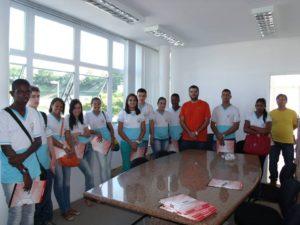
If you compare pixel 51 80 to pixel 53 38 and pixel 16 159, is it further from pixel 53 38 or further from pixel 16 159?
pixel 16 159

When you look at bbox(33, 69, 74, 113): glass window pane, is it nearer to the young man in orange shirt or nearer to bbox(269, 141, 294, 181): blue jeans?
the young man in orange shirt

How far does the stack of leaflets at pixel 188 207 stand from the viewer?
157 centimetres

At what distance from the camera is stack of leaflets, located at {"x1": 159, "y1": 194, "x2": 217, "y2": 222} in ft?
5.17

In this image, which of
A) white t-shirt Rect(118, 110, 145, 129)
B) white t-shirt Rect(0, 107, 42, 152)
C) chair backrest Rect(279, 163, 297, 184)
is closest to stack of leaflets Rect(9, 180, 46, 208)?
white t-shirt Rect(0, 107, 42, 152)

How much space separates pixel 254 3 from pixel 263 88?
2601 mm

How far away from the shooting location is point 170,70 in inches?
270

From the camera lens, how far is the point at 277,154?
15.0 ft

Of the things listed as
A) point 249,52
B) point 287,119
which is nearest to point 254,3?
point 287,119

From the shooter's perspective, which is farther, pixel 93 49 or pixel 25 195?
pixel 93 49

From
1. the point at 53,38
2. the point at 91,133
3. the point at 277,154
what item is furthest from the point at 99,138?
the point at 277,154

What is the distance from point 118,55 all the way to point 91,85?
105cm

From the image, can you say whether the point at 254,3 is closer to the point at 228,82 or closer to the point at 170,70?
the point at 228,82

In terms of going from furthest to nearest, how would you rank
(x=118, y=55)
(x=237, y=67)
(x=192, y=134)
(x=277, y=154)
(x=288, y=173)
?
(x=237, y=67) < (x=118, y=55) < (x=277, y=154) < (x=192, y=134) < (x=288, y=173)

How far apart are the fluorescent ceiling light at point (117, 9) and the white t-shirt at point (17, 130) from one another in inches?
69.8
